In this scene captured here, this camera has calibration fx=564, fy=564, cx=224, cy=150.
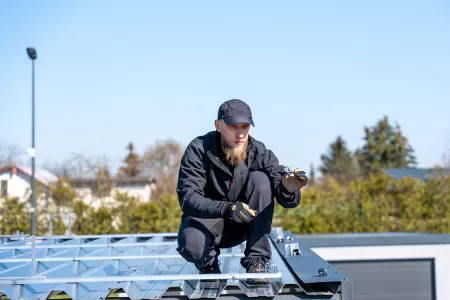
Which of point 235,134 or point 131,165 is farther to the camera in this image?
point 131,165

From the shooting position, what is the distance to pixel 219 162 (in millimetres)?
3305

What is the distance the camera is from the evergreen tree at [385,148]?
50.9 m

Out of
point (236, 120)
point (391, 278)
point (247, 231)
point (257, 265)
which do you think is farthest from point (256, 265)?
point (391, 278)

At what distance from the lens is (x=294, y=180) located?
3145 millimetres

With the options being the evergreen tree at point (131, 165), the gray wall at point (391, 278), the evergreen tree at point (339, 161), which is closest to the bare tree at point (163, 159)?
the evergreen tree at point (131, 165)

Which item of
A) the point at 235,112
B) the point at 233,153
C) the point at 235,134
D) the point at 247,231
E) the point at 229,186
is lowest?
the point at 247,231

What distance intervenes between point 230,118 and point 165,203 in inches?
406

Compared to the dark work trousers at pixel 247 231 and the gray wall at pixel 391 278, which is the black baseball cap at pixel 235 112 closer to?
the dark work trousers at pixel 247 231

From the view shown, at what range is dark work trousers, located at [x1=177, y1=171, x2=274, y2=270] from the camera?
3232 millimetres

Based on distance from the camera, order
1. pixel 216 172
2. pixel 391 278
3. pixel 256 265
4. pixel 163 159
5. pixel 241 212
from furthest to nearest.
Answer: pixel 163 159 → pixel 391 278 → pixel 216 172 → pixel 256 265 → pixel 241 212

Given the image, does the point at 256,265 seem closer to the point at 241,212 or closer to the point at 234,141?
the point at 241,212

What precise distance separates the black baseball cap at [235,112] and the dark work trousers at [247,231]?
336 millimetres

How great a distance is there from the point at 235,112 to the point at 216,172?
0.39m

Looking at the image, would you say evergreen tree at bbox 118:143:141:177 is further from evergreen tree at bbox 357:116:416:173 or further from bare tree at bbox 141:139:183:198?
evergreen tree at bbox 357:116:416:173
